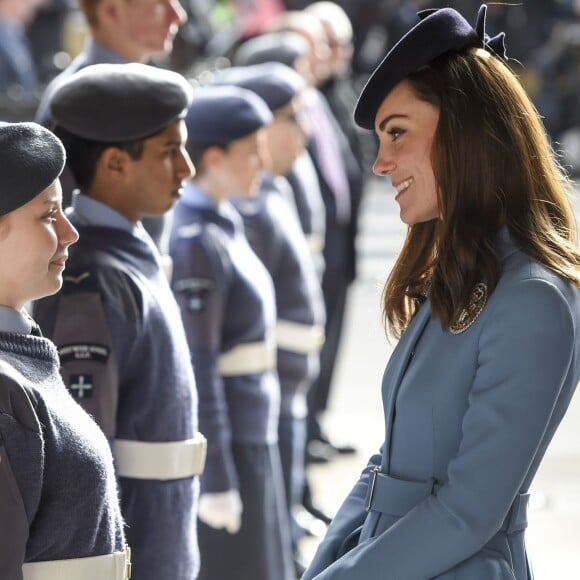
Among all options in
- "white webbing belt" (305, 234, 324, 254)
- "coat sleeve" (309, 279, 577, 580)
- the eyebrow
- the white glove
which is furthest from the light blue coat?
"white webbing belt" (305, 234, 324, 254)

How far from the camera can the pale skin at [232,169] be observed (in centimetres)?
467

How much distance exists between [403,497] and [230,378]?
2020mm

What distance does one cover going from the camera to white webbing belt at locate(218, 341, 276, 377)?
Answer: 4516mm

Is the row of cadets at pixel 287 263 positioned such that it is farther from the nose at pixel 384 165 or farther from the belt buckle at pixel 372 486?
the belt buckle at pixel 372 486

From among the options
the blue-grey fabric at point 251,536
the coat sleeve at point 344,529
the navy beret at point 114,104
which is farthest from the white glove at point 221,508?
the coat sleeve at point 344,529

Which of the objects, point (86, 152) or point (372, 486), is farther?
point (86, 152)

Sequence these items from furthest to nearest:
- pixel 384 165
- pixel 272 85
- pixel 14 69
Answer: pixel 14 69 < pixel 272 85 < pixel 384 165

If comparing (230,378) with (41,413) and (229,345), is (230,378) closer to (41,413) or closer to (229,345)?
(229,345)

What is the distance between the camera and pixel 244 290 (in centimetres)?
450

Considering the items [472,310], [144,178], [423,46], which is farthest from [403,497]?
[144,178]

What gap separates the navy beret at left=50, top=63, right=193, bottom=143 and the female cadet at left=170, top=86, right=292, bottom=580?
108 cm

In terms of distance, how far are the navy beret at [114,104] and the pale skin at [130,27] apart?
1094 mm

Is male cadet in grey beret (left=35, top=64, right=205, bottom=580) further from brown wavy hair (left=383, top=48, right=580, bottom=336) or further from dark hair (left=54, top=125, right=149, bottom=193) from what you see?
brown wavy hair (left=383, top=48, right=580, bottom=336)

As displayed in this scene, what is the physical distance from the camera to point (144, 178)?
337 centimetres
